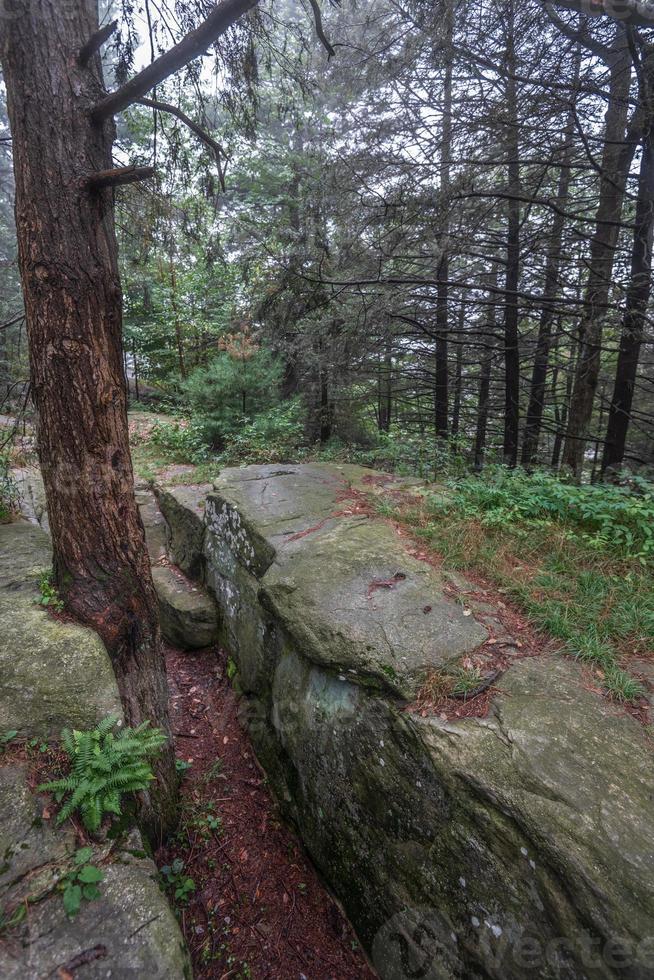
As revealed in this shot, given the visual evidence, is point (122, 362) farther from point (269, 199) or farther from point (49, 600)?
point (269, 199)

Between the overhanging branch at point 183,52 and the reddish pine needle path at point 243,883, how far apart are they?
491cm

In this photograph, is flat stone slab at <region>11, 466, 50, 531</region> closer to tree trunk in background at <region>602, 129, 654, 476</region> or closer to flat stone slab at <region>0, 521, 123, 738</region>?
flat stone slab at <region>0, 521, 123, 738</region>

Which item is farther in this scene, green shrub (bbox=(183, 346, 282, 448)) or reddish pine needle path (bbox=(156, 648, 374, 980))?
green shrub (bbox=(183, 346, 282, 448))

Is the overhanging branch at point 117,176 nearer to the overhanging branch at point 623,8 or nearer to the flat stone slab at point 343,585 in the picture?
the flat stone slab at point 343,585

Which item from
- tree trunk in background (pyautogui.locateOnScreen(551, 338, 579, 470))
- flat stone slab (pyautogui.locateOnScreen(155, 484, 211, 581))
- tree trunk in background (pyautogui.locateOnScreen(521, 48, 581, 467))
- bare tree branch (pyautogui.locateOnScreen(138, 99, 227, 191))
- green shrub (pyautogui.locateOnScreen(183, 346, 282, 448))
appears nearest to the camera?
bare tree branch (pyautogui.locateOnScreen(138, 99, 227, 191))

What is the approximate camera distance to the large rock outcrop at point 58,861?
5.41 feet

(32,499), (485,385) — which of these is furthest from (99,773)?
(485,385)

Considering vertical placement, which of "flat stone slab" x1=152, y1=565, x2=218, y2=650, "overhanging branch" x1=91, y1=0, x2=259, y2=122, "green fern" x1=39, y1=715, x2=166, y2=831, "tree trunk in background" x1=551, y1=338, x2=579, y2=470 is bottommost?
"flat stone slab" x1=152, y1=565, x2=218, y2=650

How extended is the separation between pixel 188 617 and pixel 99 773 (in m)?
2.87

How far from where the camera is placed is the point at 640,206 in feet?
16.5

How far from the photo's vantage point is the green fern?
2.04 meters

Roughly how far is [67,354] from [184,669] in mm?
3793

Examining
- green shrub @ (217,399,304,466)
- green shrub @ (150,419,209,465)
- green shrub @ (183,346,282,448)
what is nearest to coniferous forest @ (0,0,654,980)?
green shrub @ (217,399,304,466)

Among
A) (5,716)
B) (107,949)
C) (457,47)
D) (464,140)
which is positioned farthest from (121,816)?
(457,47)
